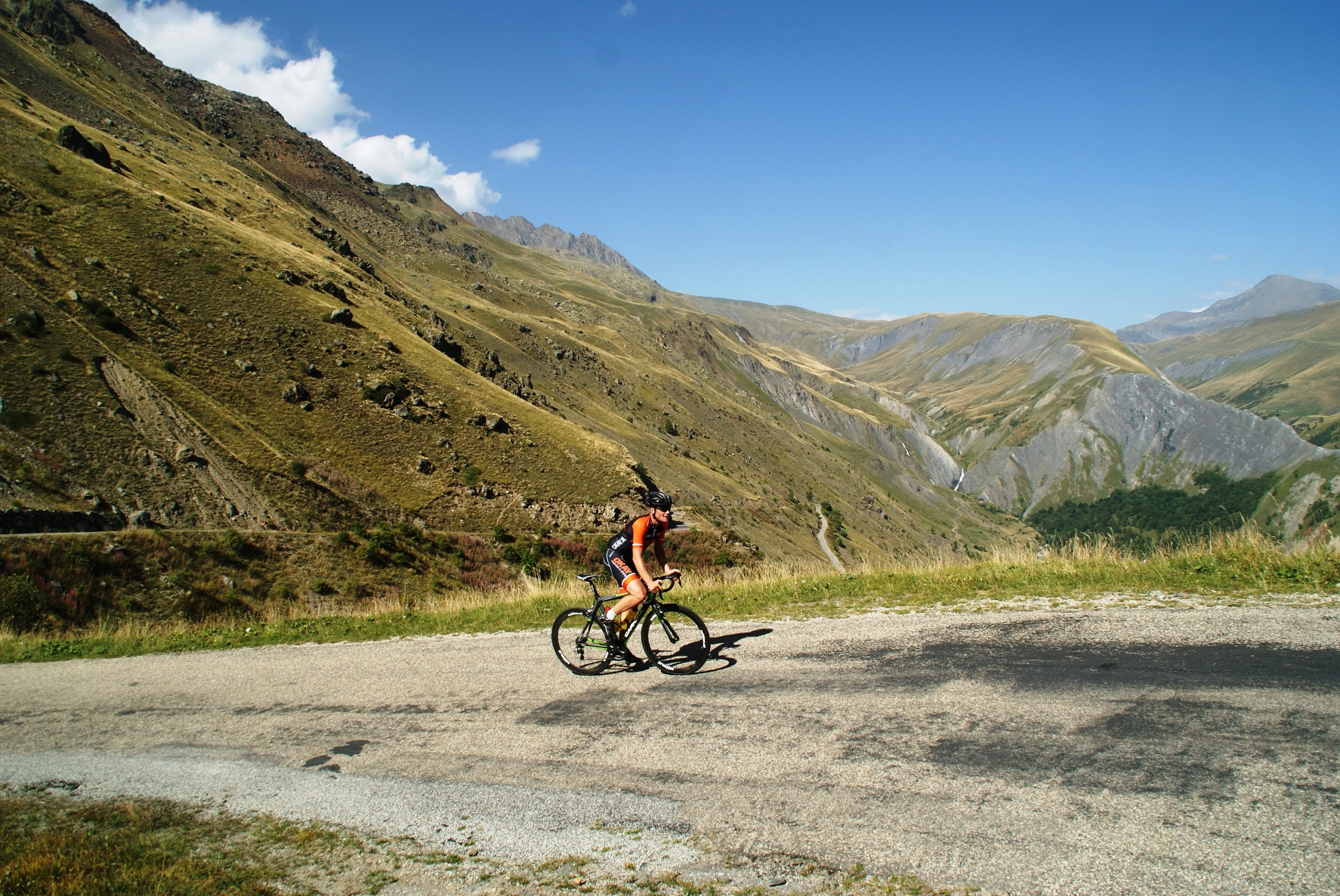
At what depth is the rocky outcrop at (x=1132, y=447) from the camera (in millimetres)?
162125

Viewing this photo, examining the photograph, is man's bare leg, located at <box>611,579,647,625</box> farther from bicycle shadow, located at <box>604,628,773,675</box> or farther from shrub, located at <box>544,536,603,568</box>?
shrub, located at <box>544,536,603,568</box>

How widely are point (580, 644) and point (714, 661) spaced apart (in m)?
1.82

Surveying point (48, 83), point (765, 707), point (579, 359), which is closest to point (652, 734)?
point (765, 707)

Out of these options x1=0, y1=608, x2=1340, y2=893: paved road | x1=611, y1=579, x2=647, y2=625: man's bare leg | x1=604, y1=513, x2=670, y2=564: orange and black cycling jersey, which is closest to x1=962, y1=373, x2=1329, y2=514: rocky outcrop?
x1=0, y1=608, x2=1340, y2=893: paved road

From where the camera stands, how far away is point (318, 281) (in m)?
49.4

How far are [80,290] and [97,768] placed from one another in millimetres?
38462

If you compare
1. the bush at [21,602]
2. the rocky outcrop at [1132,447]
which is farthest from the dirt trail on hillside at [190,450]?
the rocky outcrop at [1132,447]

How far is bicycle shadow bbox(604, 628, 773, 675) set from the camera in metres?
8.82

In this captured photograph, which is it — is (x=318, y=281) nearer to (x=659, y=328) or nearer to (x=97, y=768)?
(x=97, y=768)

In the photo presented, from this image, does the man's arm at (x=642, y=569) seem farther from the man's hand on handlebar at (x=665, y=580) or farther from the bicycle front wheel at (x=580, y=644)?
the bicycle front wheel at (x=580, y=644)

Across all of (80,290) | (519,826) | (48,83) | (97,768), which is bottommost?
(519,826)

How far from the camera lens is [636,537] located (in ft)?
28.9

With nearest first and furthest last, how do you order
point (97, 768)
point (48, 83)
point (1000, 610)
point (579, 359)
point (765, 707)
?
point (97, 768) < point (765, 707) < point (1000, 610) < point (48, 83) < point (579, 359)

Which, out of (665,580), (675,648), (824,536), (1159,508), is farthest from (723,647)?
(1159,508)
